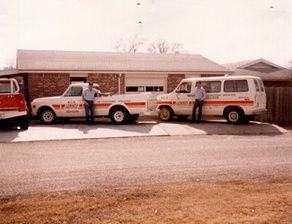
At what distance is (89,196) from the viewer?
5.72 meters

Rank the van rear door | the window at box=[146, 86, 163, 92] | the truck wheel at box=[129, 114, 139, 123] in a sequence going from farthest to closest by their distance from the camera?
1. the window at box=[146, 86, 163, 92]
2. the truck wheel at box=[129, 114, 139, 123]
3. the van rear door

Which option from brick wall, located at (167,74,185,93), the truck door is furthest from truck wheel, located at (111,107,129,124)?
brick wall, located at (167,74,185,93)

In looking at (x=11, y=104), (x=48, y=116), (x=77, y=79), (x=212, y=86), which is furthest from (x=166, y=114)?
(x=11, y=104)

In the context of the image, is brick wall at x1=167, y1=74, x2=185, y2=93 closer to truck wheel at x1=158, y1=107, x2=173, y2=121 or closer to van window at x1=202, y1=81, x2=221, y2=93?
truck wheel at x1=158, y1=107, x2=173, y2=121

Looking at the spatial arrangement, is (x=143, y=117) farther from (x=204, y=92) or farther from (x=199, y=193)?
(x=199, y=193)

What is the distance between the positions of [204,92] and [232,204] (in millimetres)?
11142

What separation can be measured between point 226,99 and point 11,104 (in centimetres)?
900

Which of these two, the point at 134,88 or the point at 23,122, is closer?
the point at 23,122

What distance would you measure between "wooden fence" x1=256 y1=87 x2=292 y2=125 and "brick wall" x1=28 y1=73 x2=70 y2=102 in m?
11.3

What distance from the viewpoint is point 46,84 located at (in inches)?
773

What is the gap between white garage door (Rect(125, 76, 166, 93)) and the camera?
70.5 ft

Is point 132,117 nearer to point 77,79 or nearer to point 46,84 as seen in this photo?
point 77,79

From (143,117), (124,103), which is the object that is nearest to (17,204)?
(124,103)

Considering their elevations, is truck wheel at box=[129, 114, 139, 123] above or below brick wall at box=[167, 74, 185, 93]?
below
